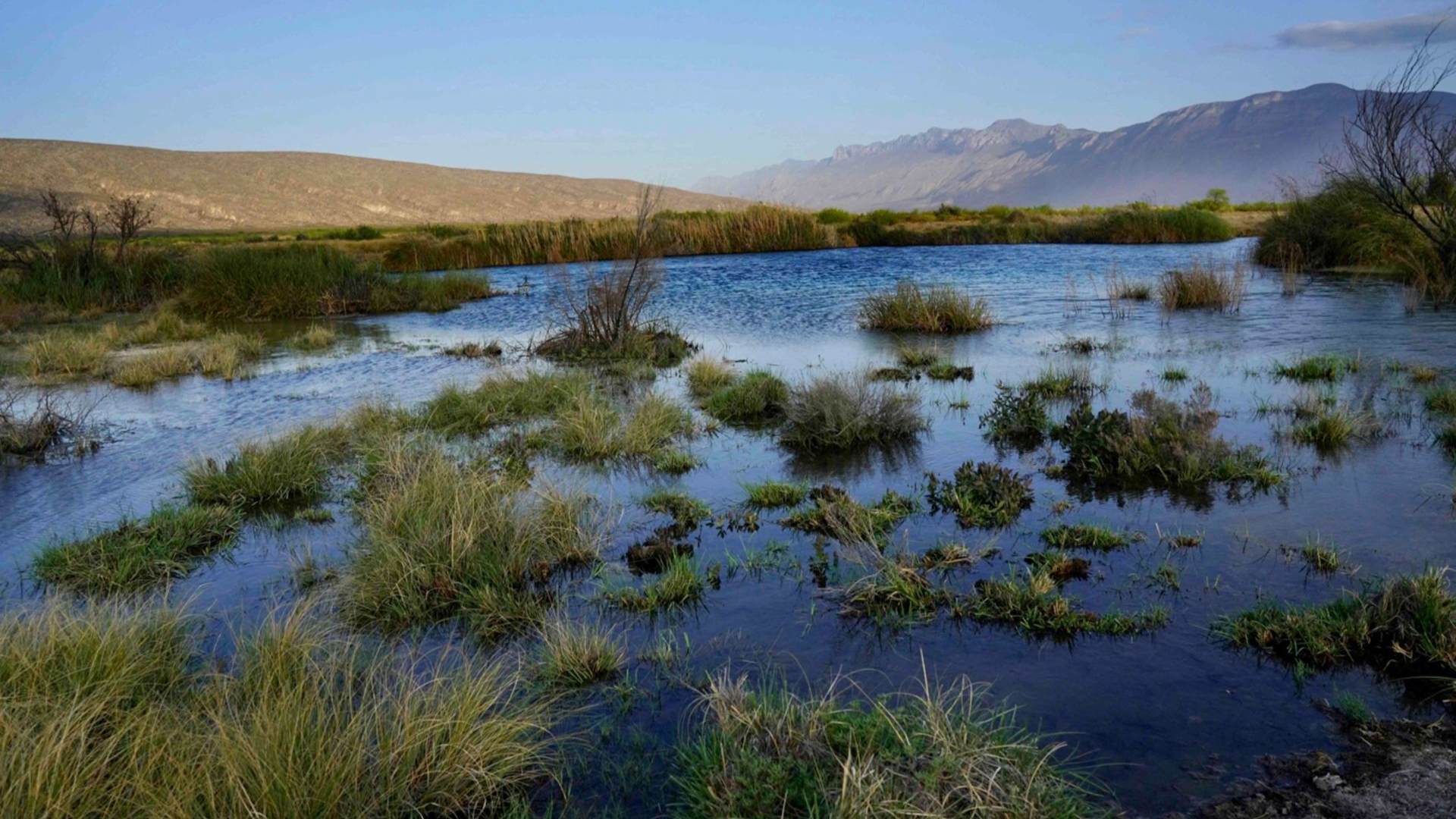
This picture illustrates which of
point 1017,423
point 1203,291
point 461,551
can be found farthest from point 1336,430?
point 1203,291

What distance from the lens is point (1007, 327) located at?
50.8ft

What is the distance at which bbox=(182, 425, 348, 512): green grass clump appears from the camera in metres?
6.89

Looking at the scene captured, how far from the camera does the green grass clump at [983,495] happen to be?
595 cm

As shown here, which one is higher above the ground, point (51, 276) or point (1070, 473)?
point (51, 276)

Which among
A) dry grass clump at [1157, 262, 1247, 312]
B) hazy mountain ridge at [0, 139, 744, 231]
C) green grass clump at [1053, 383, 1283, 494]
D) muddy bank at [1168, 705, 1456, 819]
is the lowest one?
muddy bank at [1168, 705, 1456, 819]

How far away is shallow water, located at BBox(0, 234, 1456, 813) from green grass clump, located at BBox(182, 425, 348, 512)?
1.44ft

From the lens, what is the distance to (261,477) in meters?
6.96

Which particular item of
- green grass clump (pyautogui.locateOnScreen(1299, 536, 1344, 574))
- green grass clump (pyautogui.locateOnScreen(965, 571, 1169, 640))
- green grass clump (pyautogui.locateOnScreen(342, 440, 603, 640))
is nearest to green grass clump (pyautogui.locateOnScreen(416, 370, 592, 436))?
green grass clump (pyautogui.locateOnScreen(342, 440, 603, 640))

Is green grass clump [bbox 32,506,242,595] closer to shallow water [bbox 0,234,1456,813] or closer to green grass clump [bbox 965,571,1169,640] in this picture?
shallow water [bbox 0,234,1456,813]

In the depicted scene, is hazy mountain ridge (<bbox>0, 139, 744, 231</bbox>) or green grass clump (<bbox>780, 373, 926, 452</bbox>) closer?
green grass clump (<bbox>780, 373, 926, 452</bbox>)

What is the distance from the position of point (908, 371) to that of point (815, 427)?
3585mm

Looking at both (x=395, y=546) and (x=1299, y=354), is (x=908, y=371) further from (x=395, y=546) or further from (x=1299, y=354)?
(x=395, y=546)

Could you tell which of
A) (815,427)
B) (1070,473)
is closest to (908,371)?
(815,427)

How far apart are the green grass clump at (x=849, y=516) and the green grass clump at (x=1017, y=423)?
1998mm
